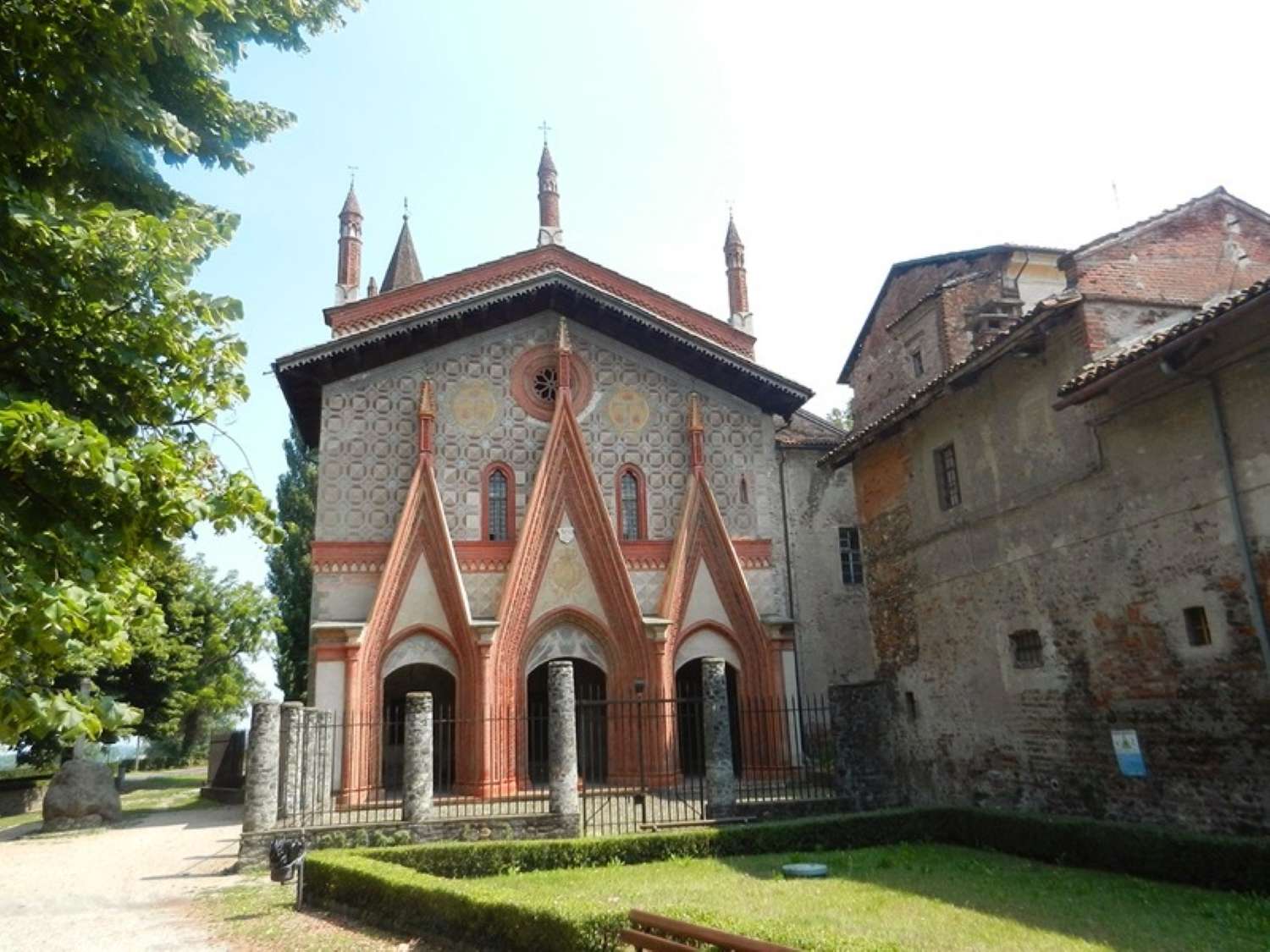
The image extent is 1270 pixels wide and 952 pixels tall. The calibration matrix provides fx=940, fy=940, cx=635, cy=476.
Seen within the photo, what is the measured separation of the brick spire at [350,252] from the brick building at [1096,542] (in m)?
13.5

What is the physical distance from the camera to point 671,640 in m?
21.9

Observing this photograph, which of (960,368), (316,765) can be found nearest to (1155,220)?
(960,368)

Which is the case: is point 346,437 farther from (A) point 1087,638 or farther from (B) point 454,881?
(A) point 1087,638

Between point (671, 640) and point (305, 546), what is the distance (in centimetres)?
1779

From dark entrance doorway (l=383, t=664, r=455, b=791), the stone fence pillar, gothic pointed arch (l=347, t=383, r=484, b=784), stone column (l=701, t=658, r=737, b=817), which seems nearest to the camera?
stone column (l=701, t=658, r=737, b=817)

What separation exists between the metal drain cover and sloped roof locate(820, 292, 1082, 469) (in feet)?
26.6

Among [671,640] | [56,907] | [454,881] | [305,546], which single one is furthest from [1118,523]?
[305,546]

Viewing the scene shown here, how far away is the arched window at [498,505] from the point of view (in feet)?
73.1

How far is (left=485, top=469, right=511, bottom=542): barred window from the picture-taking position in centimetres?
2231

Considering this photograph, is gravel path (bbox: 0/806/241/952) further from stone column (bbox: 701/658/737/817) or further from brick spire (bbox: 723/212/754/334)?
brick spire (bbox: 723/212/754/334)

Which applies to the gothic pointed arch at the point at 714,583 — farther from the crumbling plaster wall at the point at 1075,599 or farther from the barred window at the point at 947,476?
the barred window at the point at 947,476

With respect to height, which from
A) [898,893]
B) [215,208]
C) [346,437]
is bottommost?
[898,893]

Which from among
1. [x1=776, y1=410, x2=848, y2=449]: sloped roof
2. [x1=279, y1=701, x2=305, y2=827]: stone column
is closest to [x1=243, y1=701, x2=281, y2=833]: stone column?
[x1=279, y1=701, x2=305, y2=827]: stone column

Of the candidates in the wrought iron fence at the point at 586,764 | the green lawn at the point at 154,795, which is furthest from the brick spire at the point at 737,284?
the green lawn at the point at 154,795
